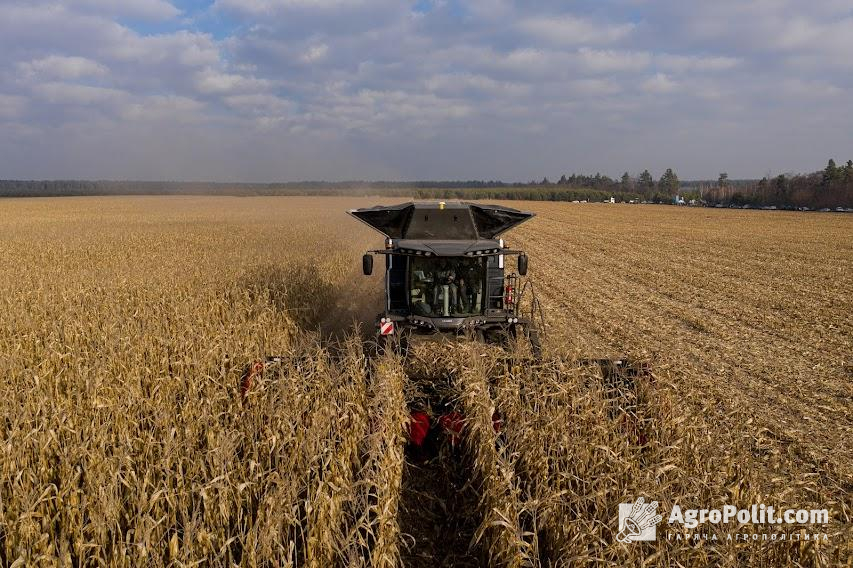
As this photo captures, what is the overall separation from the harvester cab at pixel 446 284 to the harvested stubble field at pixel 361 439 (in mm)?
550

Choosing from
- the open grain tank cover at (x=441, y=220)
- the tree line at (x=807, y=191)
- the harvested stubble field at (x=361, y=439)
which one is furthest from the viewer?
the tree line at (x=807, y=191)

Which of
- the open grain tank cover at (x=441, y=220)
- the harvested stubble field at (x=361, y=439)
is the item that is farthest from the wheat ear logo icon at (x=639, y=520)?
the open grain tank cover at (x=441, y=220)

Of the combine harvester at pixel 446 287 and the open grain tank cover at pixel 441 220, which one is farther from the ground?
the open grain tank cover at pixel 441 220

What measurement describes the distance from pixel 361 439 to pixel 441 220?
4788mm

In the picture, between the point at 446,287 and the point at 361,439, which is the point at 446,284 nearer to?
the point at 446,287

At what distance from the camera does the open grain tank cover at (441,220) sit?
8.62 m

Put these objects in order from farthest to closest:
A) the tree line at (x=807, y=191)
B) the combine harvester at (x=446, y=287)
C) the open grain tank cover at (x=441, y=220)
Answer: the tree line at (x=807, y=191) → the open grain tank cover at (x=441, y=220) → the combine harvester at (x=446, y=287)

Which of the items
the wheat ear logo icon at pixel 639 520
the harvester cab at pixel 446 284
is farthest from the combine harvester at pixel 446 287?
the wheat ear logo icon at pixel 639 520

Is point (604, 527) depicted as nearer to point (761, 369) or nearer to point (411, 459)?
point (411, 459)

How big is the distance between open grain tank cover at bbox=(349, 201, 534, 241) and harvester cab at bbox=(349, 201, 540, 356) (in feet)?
0.05

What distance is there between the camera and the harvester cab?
7.64 m

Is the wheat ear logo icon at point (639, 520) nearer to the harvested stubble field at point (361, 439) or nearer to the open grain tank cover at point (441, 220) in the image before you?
the harvested stubble field at point (361, 439)

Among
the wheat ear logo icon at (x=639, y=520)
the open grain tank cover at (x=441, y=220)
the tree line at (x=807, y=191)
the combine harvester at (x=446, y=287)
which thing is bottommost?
the wheat ear logo icon at (x=639, y=520)

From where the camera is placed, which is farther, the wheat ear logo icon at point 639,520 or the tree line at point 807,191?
the tree line at point 807,191
